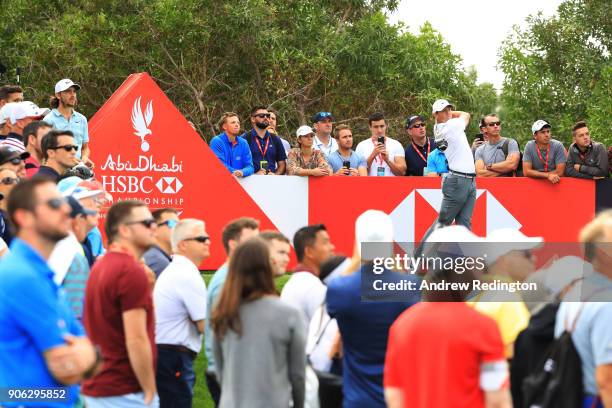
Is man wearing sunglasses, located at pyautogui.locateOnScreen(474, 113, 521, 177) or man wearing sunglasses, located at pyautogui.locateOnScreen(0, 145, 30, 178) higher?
man wearing sunglasses, located at pyautogui.locateOnScreen(474, 113, 521, 177)

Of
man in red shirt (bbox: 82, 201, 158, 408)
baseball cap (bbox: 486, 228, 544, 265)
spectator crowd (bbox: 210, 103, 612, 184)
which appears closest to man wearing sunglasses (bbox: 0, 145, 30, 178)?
man in red shirt (bbox: 82, 201, 158, 408)

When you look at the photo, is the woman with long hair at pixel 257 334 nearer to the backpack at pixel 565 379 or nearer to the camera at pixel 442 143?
the backpack at pixel 565 379

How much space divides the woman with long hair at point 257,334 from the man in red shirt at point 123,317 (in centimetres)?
46

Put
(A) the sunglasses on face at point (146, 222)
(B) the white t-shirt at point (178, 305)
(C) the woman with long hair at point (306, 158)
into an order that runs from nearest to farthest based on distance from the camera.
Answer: (A) the sunglasses on face at point (146, 222) < (B) the white t-shirt at point (178, 305) < (C) the woman with long hair at point (306, 158)

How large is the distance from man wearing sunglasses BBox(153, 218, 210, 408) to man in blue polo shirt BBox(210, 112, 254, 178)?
681 cm

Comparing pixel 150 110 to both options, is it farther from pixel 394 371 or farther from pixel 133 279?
pixel 394 371

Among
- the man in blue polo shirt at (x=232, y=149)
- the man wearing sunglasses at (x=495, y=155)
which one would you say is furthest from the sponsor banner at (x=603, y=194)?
the man in blue polo shirt at (x=232, y=149)

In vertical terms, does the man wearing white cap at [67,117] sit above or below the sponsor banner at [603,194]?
above

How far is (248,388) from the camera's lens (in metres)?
5.84

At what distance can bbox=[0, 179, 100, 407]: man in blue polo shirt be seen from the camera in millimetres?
5004

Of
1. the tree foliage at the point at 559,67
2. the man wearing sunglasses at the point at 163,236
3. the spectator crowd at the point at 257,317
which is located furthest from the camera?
the tree foliage at the point at 559,67

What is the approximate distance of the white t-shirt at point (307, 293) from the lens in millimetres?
7258

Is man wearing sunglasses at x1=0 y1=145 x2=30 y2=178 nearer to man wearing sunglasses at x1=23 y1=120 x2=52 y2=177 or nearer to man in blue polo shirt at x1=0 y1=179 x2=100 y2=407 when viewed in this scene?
man wearing sunglasses at x1=23 y1=120 x2=52 y2=177

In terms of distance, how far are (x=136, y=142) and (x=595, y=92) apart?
22.2 m
